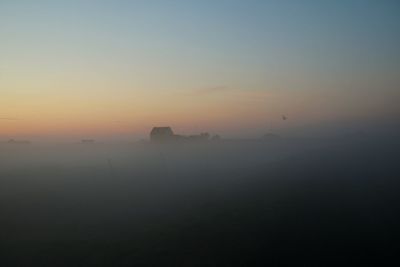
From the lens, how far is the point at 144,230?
30828 mm

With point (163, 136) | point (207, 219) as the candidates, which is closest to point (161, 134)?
point (163, 136)

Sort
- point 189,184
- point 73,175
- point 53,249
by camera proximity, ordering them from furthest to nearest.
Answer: point 73,175
point 189,184
point 53,249

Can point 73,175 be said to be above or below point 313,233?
above

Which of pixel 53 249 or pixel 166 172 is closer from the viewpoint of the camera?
pixel 53 249

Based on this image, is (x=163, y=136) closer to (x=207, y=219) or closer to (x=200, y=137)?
(x=200, y=137)

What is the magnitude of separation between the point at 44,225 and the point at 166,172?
34071mm

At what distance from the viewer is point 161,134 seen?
112 metres

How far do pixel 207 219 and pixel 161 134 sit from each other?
81.0 metres

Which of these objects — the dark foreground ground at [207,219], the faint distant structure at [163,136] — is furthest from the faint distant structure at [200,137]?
the dark foreground ground at [207,219]

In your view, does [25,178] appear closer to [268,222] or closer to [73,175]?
[73,175]

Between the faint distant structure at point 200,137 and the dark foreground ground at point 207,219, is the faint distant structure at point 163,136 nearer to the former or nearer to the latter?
the faint distant structure at point 200,137

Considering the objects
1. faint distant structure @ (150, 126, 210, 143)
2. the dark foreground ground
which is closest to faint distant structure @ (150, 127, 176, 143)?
faint distant structure @ (150, 126, 210, 143)

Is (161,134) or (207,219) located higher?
(161,134)

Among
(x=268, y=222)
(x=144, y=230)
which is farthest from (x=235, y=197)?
(x=144, y=230)
